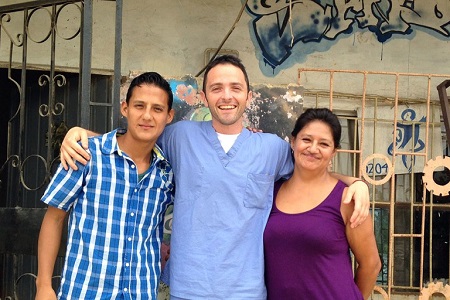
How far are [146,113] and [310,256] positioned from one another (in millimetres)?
856

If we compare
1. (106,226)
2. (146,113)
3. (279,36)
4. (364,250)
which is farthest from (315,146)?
(279,36)

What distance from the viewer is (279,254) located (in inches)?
107

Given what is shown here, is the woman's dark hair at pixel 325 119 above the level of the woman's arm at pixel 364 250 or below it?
above

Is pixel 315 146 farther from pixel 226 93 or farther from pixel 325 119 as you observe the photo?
pixel 226 93

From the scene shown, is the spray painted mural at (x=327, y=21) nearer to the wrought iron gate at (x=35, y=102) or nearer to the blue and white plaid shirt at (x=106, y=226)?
the wrought iron gate at (x=35, y=102)

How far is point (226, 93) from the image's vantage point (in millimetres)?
2791

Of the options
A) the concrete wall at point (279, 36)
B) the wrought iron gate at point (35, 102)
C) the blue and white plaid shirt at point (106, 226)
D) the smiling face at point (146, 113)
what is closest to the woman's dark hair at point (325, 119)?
the smiling face at point (146, 113)

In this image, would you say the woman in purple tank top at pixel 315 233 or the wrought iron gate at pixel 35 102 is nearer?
the woman in purple tank top at pixel 315 233

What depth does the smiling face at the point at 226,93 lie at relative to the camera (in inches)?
110

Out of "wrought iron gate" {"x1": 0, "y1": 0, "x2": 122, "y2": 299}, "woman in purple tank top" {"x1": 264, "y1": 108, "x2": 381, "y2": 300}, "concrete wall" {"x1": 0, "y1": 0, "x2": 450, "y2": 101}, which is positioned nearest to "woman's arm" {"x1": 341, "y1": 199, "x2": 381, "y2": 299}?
"woman in purple tank top" {"x1": 264, "y1": 108, "x2": 381, "y2": 300}

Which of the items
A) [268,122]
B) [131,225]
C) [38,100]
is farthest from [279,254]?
[38,100]

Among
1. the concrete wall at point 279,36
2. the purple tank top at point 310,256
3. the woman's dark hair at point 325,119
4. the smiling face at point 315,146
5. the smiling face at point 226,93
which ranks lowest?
the purple tank top at point 310,256

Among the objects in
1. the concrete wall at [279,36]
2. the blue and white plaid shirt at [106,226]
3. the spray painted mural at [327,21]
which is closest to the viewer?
the blue and white plaid shirt at [106,226]

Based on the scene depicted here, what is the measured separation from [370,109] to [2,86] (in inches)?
120
